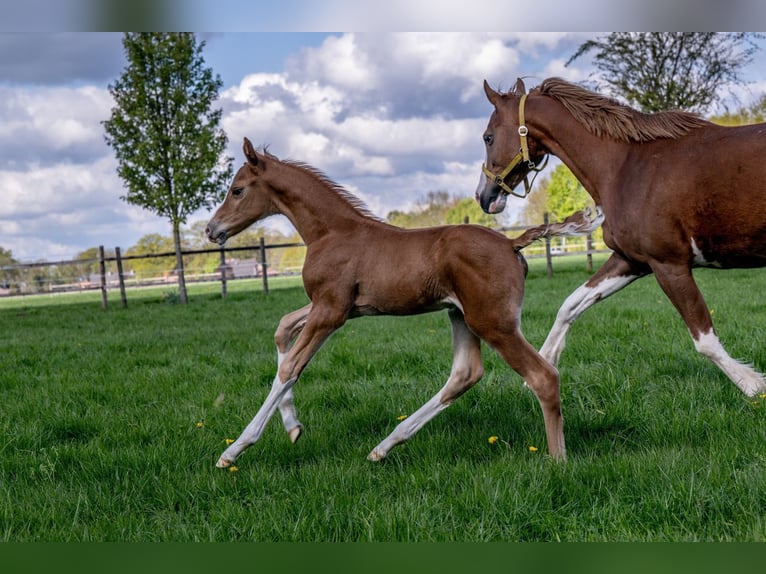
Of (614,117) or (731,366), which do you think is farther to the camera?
(614,117)

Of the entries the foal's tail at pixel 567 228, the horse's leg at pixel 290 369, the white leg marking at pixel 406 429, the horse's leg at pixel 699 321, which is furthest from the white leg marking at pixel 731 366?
the horse's leg at pixel 290 369

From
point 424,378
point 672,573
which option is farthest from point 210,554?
point 424,378

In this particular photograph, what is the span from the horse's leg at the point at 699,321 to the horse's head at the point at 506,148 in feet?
3.63

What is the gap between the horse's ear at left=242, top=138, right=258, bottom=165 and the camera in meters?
4.12

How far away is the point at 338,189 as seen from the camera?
167 inches

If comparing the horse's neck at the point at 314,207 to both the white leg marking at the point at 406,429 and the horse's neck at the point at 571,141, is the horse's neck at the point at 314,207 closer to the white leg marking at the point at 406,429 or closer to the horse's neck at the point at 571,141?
the white leg marking at the point at 406,429

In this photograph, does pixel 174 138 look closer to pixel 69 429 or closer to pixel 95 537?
pixel 69 429

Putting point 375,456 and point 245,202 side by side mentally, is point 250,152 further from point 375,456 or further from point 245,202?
point 375,456

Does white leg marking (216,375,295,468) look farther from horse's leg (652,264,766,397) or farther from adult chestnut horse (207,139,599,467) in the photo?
horse's leg (652,264,766,397)

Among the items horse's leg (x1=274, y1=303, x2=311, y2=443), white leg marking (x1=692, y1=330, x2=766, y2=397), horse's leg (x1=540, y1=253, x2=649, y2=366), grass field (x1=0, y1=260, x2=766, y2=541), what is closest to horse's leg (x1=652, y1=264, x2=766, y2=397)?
white leg marking (x1=692, y1=330, x2=766, y2=397)

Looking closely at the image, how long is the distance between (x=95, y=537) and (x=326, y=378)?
3.15 m

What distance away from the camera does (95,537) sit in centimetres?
293

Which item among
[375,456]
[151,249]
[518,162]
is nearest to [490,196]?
[518,162]

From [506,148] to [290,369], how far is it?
7.11 feet
